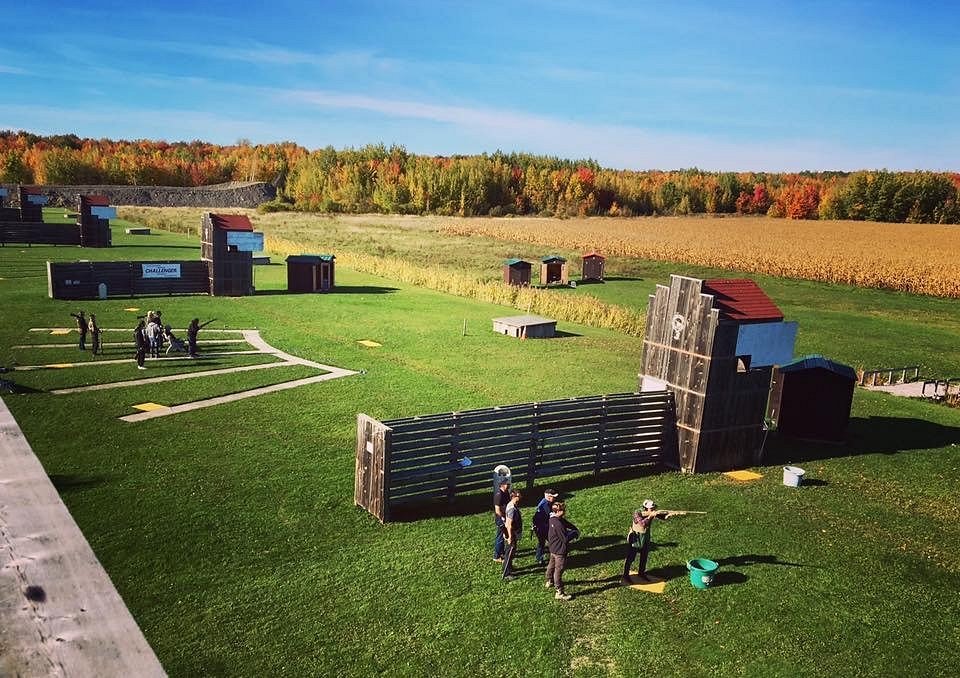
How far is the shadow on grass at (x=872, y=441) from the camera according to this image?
19203 mm

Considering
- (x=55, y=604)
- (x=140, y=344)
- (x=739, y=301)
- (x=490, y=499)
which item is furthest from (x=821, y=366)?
(x=140, y=344)

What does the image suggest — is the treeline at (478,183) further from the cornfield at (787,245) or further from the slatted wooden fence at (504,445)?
the slatted wooden fence at (504,445)

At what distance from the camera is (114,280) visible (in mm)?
37375

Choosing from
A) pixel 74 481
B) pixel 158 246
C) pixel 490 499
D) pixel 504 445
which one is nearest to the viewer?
pixel 74 481

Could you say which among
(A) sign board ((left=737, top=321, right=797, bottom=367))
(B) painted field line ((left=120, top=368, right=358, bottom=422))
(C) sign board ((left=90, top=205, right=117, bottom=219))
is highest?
(C) sign board ((left=90, top=205, right=117, bottom=219))

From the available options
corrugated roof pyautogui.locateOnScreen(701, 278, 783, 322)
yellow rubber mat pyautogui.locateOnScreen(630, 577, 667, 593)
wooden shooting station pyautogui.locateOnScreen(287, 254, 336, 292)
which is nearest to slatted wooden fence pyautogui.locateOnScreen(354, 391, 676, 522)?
corrugated roof pyautogui.locateOnScreen(701, 278, 783, 322)

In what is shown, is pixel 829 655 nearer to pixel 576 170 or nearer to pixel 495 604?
pixel 495 604

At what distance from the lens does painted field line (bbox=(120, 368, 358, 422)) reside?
19.3 m

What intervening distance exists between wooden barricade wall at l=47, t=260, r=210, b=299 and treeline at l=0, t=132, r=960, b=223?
90.8 m

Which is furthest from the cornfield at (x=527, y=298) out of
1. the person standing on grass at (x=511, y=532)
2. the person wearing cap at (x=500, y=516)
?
the person standing on grass at (x=511, y=532)

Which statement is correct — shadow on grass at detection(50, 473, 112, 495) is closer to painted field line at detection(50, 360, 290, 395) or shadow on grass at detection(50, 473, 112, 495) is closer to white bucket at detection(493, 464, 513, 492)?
painted field line at detection(50, 360, 290, 395)

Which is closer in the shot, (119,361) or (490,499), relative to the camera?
(490,499)

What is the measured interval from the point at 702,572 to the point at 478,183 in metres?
132

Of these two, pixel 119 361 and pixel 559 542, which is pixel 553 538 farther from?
pixel 119 361
